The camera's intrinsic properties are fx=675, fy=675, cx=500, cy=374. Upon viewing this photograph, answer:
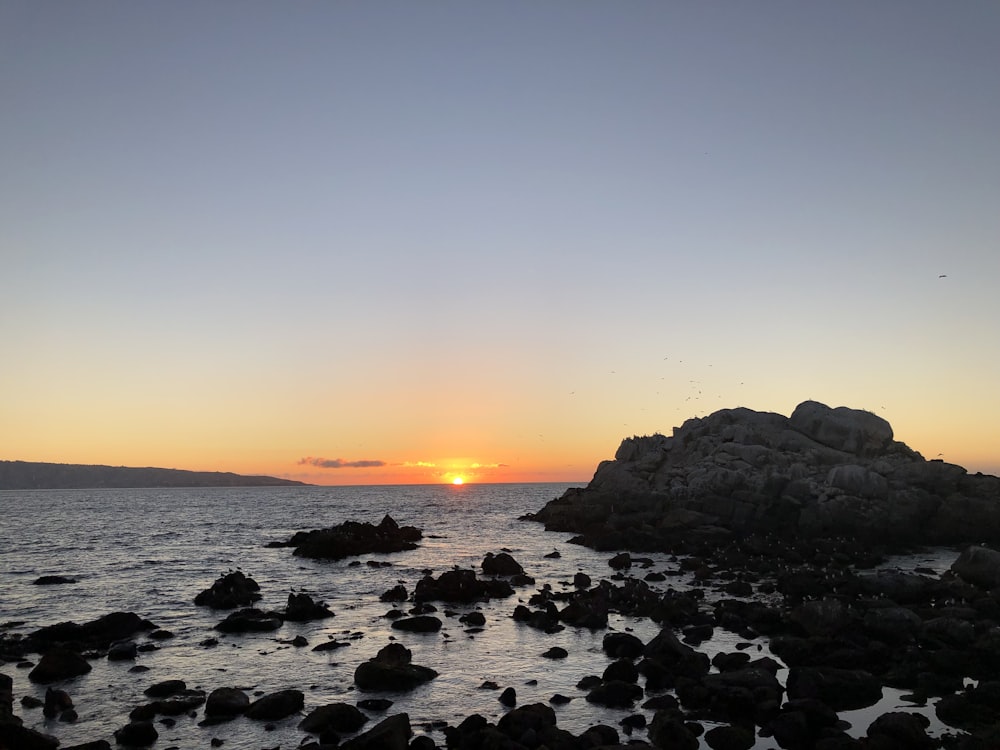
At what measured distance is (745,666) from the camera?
24516 millimetres

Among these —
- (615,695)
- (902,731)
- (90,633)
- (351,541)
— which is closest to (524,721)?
(615,695)

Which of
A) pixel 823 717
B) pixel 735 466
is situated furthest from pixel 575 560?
pixel 823 717

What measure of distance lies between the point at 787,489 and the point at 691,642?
146ft

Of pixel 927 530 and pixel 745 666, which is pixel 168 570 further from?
pixel 927 530

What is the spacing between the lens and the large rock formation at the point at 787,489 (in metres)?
63.2

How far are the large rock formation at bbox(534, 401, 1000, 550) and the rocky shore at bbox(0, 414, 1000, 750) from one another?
0.30 m

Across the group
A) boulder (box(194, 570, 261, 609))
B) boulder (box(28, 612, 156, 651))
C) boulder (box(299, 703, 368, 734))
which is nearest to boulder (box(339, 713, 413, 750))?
boulder (box(299, 703, 368, 734))

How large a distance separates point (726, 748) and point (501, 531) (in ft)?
256

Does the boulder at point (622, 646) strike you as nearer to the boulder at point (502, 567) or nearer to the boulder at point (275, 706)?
the boulder at point (275, 706)

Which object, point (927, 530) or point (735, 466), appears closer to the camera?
point (927, 530)

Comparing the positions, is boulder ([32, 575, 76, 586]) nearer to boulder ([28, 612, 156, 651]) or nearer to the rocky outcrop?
boulder ([28, 612, 156, 651])

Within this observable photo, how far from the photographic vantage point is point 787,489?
6869cm

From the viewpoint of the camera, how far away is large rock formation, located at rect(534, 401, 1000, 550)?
6319 centimetres

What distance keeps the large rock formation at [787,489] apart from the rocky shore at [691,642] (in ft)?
0.97
